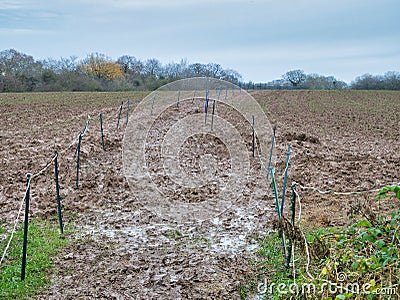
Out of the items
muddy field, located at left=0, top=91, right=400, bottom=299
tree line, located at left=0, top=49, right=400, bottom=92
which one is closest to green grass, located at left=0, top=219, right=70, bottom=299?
muddy field, located at left=0, top=91, right=400, bottom=299

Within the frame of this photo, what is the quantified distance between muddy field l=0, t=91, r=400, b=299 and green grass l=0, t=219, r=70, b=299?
0.18m

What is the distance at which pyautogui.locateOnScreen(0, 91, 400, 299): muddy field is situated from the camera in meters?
4.48

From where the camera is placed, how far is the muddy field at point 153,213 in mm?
4484

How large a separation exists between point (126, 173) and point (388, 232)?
6435 millimetres

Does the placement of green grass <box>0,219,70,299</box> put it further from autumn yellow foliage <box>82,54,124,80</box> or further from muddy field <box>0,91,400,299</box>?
autumn yellow foliage <box>82,54,124,80</box>

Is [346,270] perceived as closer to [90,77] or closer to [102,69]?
[90,77]

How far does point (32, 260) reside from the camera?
4922 millimetres

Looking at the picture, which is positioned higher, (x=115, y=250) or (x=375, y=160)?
(x=375, y=160)

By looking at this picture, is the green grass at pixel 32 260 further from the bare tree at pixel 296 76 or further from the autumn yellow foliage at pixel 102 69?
the bare tree at pixel 296 76

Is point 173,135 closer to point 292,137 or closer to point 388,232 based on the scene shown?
point 388,232

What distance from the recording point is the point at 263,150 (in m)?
12.3

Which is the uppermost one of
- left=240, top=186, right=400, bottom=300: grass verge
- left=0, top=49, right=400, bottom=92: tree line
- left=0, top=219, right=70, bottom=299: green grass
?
left=0, top=49, right=400, bottom=92: tree line

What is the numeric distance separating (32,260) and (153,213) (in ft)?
7.93

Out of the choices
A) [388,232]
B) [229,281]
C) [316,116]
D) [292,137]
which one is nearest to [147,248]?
[229,281]
